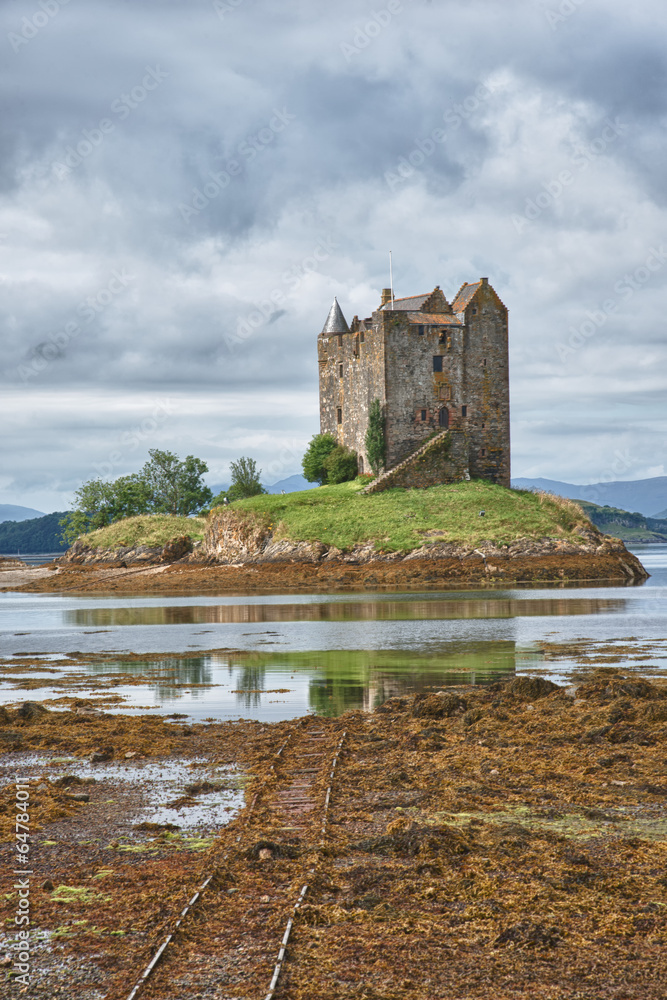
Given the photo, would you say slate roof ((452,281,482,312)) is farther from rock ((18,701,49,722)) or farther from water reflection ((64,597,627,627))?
rock ((18,701,49,722))

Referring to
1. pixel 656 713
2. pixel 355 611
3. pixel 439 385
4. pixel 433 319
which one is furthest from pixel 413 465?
pixel 656 713

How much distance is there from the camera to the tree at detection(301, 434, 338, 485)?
89.5 metres

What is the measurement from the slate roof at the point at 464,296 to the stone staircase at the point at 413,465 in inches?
447

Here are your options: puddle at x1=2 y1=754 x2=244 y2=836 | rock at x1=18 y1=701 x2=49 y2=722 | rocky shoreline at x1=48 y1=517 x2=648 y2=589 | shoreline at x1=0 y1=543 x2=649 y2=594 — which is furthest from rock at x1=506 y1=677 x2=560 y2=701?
rocky shoreline at x1=48 y1=517 x2=648 y2=589

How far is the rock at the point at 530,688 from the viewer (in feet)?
62.1

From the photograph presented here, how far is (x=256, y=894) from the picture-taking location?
8727mm

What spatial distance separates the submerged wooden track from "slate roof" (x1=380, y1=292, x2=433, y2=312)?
243 feet

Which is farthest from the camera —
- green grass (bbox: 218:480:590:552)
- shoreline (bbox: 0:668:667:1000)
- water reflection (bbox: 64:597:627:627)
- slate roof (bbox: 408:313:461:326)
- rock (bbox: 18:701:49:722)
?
slate roof (bbox: 408:313:461:326)

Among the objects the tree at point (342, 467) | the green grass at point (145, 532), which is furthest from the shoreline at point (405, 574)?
the tree at point (342, 467)

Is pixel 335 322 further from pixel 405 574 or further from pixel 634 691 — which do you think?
pixel 634 691

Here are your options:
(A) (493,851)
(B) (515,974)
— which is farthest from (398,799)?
(B) (515,974)

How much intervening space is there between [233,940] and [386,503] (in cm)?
6784

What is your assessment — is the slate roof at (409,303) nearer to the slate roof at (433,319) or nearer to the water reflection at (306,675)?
the slate roof at (433,319)

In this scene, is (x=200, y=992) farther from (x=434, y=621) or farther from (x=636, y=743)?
(x=434, y=621)
